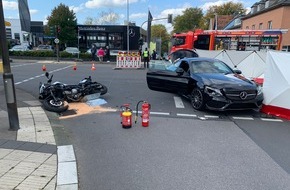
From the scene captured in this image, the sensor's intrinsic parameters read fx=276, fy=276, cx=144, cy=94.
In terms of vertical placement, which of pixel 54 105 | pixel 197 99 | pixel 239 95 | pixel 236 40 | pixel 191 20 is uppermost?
pixel 191 20

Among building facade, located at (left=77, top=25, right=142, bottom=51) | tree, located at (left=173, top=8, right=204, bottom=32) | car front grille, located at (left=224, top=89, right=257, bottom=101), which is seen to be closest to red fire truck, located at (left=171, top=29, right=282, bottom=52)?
car front grille, located at (left=224, top=89, right=257, bottom=101)

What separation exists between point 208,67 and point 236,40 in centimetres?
1345

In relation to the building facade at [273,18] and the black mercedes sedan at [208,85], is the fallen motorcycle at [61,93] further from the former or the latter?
the building facade at [273,18]

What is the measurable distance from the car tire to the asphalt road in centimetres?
25

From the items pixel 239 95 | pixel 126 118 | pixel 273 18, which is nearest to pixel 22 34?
pixel 273 18

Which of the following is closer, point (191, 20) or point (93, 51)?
point (93, 51)

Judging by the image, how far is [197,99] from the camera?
7.95 meters

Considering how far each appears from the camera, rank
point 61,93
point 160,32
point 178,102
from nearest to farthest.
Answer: point 61,93 → point 178,102 → point 160,32

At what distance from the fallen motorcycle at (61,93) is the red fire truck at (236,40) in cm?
1463

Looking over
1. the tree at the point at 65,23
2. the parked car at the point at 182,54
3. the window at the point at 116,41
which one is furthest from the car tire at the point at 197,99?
the tree at the point at 65,23

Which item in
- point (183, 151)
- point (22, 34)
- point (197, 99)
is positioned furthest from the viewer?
point (22, 34)

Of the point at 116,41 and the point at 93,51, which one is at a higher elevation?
the point at 116,41

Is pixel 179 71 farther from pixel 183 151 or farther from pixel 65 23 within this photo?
pixel 65 23

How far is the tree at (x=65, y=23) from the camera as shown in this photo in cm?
4634
